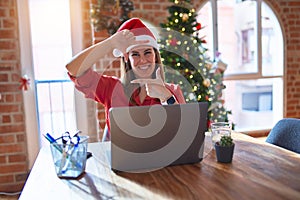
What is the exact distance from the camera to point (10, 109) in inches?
103

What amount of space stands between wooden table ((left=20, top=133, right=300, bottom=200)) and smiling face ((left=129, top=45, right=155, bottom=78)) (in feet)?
1.60

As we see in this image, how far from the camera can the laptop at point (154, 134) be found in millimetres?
1040

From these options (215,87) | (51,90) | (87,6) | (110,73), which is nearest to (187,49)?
(215,87)

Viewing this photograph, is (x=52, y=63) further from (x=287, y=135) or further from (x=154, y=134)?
(x=287, y=135)

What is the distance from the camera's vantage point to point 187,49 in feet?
Answer: 9.51

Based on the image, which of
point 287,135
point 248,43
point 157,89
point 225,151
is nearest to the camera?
point 225,151

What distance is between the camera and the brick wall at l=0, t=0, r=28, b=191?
100 inches

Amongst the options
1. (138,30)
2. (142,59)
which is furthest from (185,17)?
(142,59)

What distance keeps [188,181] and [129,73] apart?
2.46 feet

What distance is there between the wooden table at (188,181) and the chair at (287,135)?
26 centimetres

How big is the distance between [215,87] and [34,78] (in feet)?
6.05

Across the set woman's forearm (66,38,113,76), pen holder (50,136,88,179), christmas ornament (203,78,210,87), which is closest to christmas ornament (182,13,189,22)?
christmas ornament (203,78,210,87)

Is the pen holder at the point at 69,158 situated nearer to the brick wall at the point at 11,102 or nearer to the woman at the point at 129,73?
the woman at the point at 129,73

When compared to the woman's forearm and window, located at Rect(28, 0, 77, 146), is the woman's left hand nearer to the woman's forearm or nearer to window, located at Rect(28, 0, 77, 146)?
the woman's forearm
